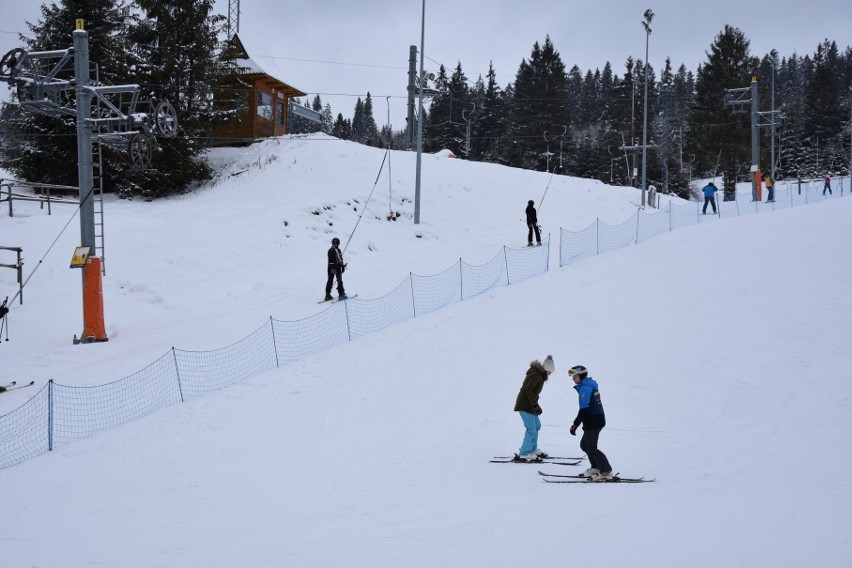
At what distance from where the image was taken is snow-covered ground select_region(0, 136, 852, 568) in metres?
6.83

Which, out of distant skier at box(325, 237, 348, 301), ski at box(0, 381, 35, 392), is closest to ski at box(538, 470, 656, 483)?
ski at box(0, 381, 35, 392)

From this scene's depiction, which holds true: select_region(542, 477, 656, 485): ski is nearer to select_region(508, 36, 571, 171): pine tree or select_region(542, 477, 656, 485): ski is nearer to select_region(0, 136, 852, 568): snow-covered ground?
select_region(0, 136, 852, 568): snow-covered ground

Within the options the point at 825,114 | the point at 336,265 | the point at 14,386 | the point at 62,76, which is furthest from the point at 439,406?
the point at 825,114

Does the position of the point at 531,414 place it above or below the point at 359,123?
below

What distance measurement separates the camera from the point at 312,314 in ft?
54.9

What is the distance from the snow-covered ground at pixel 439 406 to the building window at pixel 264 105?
1110cm

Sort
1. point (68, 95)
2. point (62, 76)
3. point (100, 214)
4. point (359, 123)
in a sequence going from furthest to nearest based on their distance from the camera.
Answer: point (359, 123) → point (62, 76) → point (100, 214) → point (68, 95)

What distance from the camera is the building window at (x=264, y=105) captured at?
35.4 metres

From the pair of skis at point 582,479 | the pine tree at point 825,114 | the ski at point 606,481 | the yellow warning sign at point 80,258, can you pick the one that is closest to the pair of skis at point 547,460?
the pair of skis at point 582,479

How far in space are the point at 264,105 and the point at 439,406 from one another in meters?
28.4

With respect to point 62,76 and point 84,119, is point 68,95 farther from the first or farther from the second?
point 62,76

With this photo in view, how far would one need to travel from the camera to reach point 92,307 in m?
15.1

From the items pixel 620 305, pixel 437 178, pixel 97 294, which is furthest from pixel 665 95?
pixel 97 294

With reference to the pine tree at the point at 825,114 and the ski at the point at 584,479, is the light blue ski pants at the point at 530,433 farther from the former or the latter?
the pine tree at the point at 825,114
